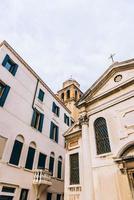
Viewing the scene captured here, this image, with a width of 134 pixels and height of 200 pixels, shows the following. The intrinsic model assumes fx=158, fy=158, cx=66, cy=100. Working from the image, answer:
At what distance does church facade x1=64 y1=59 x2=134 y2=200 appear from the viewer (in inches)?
323

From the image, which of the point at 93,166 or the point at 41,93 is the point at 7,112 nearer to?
Answer: the point at 41,93

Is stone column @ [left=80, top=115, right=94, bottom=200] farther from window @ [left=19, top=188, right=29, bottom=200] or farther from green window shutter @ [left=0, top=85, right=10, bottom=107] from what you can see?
green window shutter @ [left=0, top=85, right=10, bottom=107]

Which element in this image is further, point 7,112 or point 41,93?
point 41,93

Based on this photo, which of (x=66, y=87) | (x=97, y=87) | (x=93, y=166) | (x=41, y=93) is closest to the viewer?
(x=93, y=166)

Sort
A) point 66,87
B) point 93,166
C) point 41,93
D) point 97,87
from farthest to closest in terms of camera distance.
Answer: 1. point 66,87
2. point 41,93
3. point 97,87
4. point 93,166

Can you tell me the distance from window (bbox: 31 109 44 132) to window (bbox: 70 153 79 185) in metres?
4.20

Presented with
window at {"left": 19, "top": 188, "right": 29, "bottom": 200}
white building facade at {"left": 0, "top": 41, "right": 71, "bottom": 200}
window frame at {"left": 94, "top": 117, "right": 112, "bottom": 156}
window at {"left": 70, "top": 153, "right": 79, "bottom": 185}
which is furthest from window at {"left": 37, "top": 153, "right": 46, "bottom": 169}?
window frame at {"left": 94, "top": 117, "right": 112, "bottom": 156}

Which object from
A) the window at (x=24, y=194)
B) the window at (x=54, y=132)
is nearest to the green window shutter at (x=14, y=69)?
the window at (x=54, y=132)

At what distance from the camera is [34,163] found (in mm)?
12133

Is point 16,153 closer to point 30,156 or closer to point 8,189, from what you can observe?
point 30,156

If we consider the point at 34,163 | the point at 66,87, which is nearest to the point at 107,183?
the point at 34,163

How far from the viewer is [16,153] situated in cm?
1084

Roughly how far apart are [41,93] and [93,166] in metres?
9.04

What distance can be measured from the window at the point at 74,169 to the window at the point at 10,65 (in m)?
8.04
